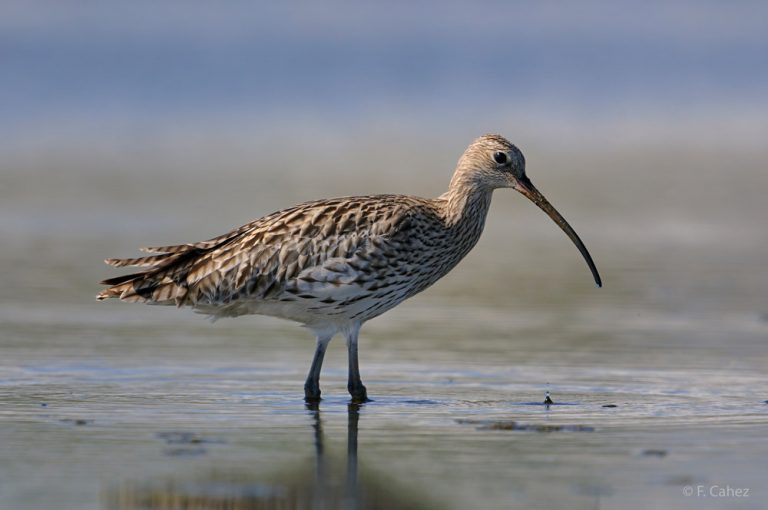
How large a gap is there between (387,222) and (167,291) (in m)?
1.79

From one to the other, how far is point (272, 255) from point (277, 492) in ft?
12.8

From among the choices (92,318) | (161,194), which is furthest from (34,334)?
(161,194)

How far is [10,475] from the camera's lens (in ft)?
30.0

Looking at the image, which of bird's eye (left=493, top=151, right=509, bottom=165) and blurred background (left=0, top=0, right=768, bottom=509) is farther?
bird's eye (left=493, top=151, right=509, bottom=165)

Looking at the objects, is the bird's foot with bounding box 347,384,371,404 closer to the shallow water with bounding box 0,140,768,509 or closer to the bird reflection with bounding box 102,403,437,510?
the shallow water with bounding box 0,140,768,509

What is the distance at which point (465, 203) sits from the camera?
43.3 feet

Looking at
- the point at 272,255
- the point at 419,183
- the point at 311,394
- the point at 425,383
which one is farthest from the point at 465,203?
the point at 419,183

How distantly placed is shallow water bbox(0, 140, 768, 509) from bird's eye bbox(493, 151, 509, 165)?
1.61m

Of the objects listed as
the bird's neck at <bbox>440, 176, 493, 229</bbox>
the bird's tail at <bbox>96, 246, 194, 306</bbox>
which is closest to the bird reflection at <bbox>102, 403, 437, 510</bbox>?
the bird's tail at <bbox>96, 246, 194, 306</bbox>

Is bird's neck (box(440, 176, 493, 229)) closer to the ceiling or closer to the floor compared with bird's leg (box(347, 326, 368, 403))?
closer to the ceiling

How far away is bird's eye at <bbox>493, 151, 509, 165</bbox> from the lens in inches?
521

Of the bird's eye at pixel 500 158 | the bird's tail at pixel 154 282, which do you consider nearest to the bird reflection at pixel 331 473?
the bird's tail at pixel 154 282

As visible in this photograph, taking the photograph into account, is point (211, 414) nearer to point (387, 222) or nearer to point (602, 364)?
point (387, 222)

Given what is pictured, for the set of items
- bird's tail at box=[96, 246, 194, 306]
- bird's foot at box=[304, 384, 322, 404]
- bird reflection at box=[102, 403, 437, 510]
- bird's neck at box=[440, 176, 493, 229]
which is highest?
bird's neck at box=[440, 176, 493, 229]
